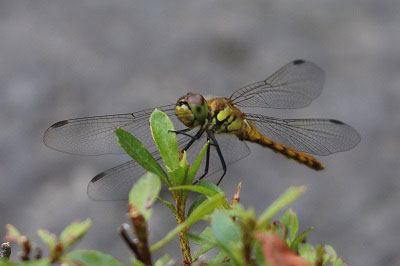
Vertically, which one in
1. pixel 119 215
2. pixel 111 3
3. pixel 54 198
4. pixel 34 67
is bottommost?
pixel 119 215

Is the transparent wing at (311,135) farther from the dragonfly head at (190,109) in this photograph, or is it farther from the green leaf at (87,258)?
the green leaf at (87,258)

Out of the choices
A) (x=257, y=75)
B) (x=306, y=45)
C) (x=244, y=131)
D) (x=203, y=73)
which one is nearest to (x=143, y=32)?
(x=203, y=73)

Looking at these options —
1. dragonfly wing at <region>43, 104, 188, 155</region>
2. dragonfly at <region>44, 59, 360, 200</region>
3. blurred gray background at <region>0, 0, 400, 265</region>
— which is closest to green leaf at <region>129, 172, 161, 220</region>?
Answer: dragonfly at <region>44, 59, 360, 200</region>

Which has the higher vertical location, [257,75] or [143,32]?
[143,32]

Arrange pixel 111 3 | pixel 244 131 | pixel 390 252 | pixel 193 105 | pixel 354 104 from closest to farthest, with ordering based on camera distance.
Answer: pixel 193 105 → pixel 244 131 → pixel 390 252 → pixel 354 104 → pixel 111 3

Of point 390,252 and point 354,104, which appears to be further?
point 354,104

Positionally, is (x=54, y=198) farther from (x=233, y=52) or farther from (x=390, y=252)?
(x=390, y=252)

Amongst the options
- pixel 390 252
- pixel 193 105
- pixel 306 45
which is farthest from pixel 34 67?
pixel 193 105

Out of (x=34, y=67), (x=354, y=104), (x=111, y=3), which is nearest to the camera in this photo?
(x=354, y=104)
